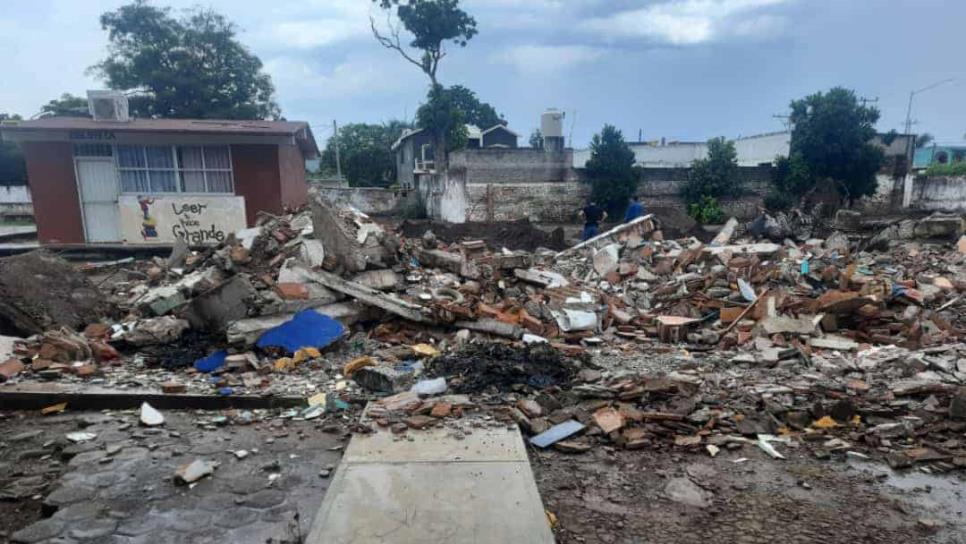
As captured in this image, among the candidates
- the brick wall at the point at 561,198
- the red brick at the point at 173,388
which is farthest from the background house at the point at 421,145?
the red brick at the point at 173,388

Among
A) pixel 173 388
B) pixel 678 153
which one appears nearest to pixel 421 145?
pixel 678 153

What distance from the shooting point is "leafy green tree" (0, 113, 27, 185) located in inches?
1155

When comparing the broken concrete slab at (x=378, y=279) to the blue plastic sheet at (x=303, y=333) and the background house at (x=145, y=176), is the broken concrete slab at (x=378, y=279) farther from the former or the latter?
the background house at (x=145, y=176)

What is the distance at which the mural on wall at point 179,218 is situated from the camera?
38.9 ft

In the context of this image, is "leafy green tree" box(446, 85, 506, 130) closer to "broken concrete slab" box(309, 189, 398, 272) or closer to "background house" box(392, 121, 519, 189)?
"background house" box(392, 121, 519, 189)

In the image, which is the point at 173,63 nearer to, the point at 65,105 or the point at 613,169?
the point at 65,105

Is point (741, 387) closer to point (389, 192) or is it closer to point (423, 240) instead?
point (423, 240)

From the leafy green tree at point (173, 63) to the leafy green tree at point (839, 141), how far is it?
26.9 metres

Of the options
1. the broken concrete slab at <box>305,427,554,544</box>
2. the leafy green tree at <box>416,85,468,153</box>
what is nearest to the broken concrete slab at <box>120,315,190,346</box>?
the broken concrete slab at <box>305,427,554,544</box>

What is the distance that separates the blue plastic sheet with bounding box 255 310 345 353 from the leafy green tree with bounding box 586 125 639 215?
17855mm

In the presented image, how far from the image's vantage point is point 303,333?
231 inches

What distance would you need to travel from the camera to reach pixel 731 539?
3.02m

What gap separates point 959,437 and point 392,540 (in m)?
4.36

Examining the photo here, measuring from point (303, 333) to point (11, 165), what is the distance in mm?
34921
